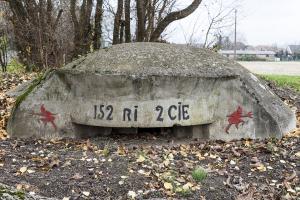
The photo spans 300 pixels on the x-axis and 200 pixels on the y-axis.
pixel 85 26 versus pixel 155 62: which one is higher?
pixel 85 26

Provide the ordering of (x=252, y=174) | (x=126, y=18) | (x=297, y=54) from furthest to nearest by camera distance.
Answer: (x=297, y=54) < (x=126, y=18) < (x=252, y=174)

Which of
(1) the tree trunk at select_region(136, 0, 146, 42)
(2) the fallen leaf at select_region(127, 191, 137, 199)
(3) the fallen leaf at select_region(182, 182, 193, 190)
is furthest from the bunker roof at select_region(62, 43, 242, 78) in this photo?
(1) the tree trunk at select_region(136, 0, 146, 42)

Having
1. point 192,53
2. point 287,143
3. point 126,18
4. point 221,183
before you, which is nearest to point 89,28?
point 126,18

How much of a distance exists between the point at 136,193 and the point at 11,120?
2936 mm

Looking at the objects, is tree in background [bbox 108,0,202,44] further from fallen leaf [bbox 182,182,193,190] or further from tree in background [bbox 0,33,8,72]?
fallen leaf [bbox 182,182,193,190]

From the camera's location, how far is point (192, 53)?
7.54 meters

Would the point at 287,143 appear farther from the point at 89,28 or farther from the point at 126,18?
the point at 89,28

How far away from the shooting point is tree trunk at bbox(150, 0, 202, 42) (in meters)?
14.2

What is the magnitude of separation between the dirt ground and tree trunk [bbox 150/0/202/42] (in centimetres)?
725

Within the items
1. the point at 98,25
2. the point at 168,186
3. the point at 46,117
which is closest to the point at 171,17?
the point at 98,25

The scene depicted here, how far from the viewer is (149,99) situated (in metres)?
6.95

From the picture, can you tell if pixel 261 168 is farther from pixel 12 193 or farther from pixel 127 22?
pixel 127 22

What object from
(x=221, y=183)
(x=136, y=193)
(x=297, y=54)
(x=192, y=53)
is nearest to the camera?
(x=136, y=193)

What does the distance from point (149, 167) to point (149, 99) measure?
1.44 m
